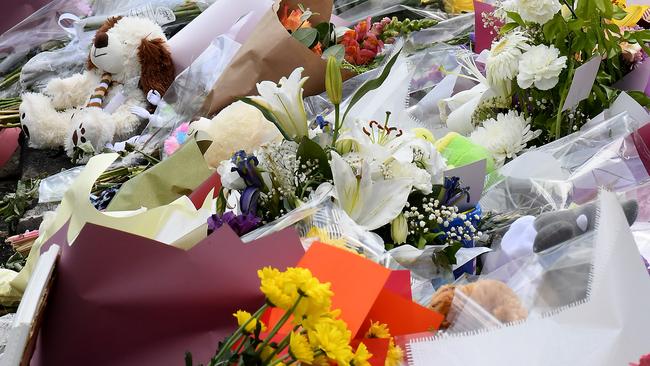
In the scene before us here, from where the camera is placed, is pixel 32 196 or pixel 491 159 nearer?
pixel 491 159

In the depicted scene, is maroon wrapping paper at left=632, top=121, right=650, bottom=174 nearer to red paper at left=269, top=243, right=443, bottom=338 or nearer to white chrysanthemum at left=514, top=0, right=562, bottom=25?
white chrysanthemum at left=514, top=0, right=562, bottom=25

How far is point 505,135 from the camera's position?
164cm

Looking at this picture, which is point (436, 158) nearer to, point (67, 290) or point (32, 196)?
point (67, 290)

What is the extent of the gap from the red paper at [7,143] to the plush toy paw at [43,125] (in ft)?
0.11

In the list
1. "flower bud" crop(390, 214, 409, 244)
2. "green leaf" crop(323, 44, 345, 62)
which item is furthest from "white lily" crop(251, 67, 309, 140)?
"green leaf" crop(323, 44, 345, 62)

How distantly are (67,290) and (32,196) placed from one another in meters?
1.25

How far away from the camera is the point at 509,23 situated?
1756 millimetres

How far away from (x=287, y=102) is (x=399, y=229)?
0.92 feet

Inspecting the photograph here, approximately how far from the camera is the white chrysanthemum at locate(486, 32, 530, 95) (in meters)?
1.68

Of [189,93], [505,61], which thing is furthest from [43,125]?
[505,61]

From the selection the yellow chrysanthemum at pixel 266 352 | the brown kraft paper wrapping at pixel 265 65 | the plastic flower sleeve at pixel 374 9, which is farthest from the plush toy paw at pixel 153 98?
the yellow chrysanthemum at pixel 266 352

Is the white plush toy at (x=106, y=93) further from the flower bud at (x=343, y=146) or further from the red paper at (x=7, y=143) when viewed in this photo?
the flower bud at (x=343, y=146)

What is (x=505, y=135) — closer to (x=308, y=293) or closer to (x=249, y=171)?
(x=249, y=171)

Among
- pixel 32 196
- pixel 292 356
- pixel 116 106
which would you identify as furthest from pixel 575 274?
pixel 116 106
